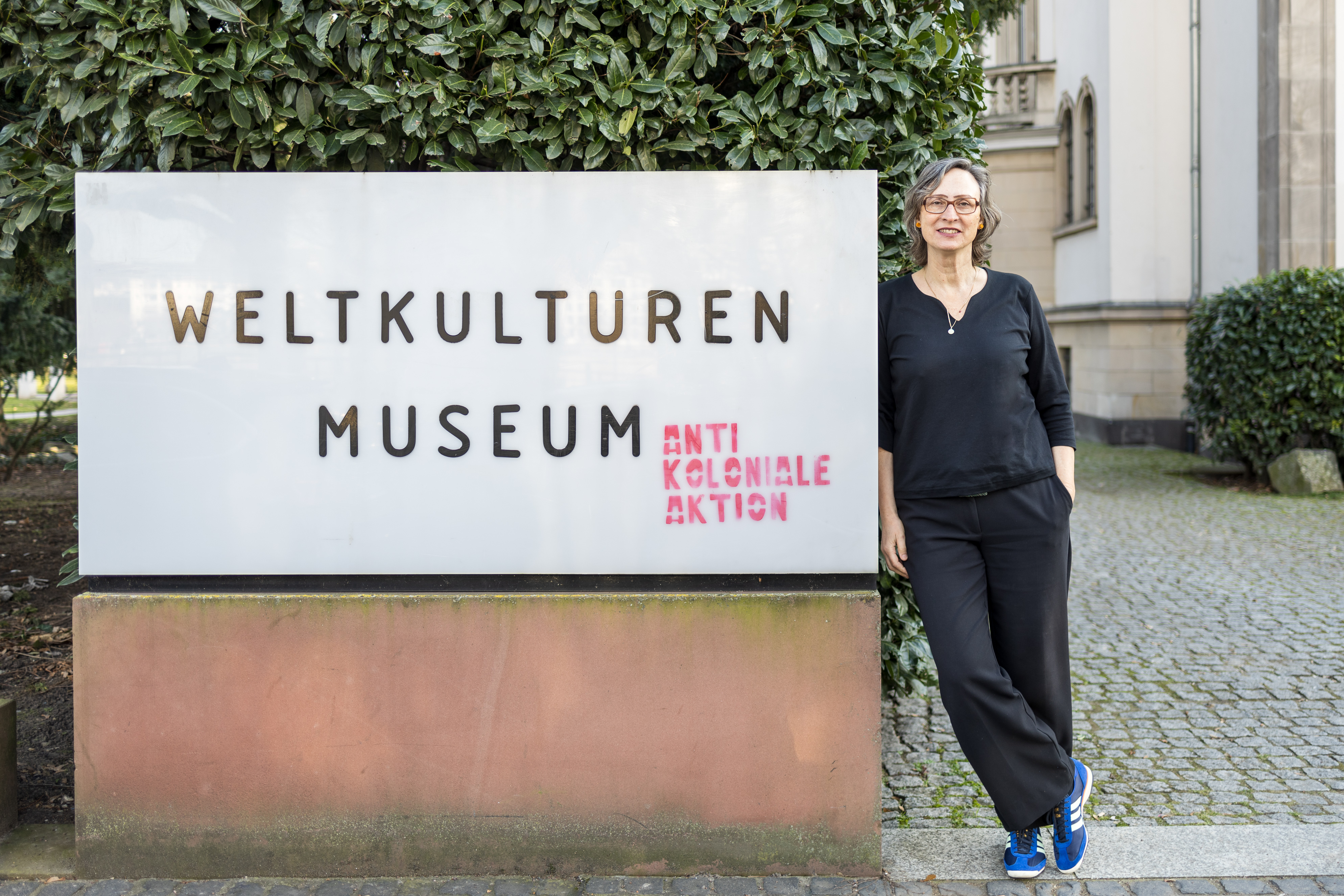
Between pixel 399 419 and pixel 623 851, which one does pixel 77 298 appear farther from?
pixel 623 851

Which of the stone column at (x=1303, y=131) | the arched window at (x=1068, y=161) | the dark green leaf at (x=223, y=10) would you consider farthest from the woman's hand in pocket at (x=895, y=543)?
the arched window at (x=1068, y=161)

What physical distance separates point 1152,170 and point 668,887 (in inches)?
633

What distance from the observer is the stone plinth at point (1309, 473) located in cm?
1072

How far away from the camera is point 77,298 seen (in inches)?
118

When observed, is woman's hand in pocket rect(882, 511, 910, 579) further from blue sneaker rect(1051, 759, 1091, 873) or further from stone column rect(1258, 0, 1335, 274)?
stone column rect(1258, 0, 1335, 274)

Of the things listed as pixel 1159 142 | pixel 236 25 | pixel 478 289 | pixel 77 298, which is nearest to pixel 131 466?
pixel 77 298

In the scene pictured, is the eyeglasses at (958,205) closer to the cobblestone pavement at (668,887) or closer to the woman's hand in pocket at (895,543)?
the woman's hand in pocket at (895,543)

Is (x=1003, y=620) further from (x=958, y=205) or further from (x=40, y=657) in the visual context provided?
(x=40, y=657)

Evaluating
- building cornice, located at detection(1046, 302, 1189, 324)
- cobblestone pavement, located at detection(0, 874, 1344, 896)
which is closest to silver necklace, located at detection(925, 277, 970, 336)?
cobblestone pavement, located at detection(0, 874, 1344, 896)

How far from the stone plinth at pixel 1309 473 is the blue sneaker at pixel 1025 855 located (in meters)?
9.10

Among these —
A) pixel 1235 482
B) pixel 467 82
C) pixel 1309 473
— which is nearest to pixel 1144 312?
pixel 1235 482

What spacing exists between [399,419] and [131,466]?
27.8 inches

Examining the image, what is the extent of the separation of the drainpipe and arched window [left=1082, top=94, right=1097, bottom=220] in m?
2.35

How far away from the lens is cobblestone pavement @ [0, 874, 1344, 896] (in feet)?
9.66
